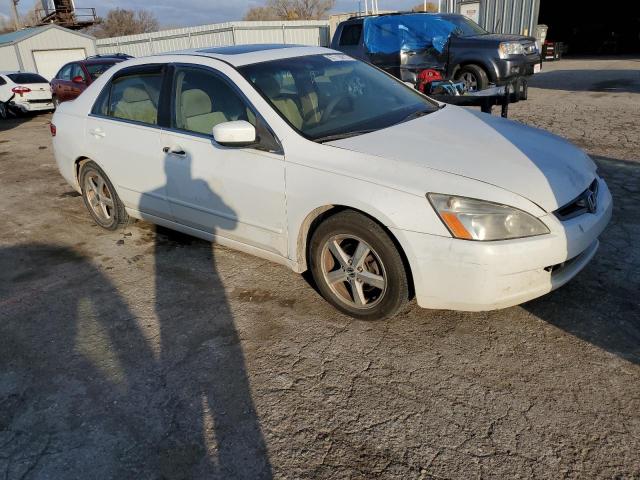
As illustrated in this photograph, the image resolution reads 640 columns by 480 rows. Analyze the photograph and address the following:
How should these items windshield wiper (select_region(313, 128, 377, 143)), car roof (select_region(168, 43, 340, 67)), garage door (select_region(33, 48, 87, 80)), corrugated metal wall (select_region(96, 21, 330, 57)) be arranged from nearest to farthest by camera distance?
windshield wiper (select_region(313, 128, 377, 143)) < car roof (select_region(168, 43, 340, 67)) < corrugated metal wall (select_region(96, 21, 330, 57)) < garage door (select_region(33, 48, 87, 80))

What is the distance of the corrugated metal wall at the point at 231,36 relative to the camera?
25078 mm

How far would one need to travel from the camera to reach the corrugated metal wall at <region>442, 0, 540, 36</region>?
19984 mm

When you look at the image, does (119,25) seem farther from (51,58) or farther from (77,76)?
(77,76)

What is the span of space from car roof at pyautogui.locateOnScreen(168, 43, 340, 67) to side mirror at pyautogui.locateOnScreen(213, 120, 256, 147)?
67 cm

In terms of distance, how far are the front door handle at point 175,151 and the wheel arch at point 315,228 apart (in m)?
1.18

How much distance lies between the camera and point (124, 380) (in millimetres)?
2812

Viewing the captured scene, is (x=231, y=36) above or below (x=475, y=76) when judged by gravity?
above

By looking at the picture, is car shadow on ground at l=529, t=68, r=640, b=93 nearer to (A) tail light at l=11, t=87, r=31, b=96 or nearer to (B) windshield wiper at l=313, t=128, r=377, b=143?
(B) windshield wiper at l=313, t=128, r=377, b=143

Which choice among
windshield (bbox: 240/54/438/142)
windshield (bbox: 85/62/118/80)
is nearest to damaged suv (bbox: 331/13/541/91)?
windshield (bbox: 85/62/118/80)

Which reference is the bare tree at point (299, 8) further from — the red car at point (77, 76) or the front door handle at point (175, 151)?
the front door handle at point (175, 151)

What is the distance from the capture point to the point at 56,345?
3.19m

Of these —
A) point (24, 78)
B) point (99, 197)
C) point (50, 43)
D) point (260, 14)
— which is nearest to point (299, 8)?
point (260, 14)

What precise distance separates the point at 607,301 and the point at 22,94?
16.0 meters

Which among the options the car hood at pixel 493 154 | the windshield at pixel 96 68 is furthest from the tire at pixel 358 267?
the windshield at pixel 96 68
